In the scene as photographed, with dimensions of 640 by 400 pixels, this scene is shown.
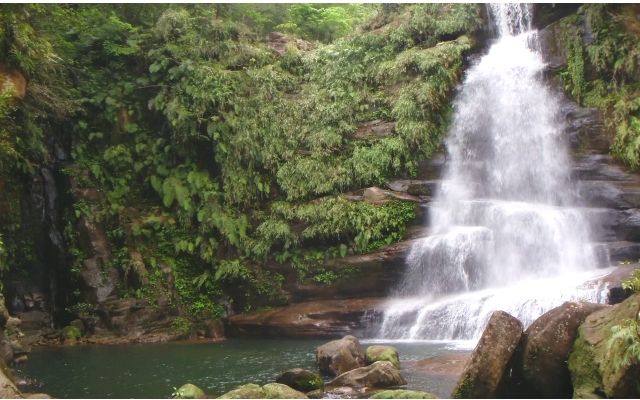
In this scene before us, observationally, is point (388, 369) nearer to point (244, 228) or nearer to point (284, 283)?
point (284, 283)

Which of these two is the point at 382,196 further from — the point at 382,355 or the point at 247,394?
the point at 247,394

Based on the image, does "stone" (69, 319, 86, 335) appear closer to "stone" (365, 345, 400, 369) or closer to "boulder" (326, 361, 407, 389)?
"stone" (365, 345, 400, 369)

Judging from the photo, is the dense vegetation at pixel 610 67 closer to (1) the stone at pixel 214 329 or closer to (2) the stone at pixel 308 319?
(2) the stone at pixel 308 319

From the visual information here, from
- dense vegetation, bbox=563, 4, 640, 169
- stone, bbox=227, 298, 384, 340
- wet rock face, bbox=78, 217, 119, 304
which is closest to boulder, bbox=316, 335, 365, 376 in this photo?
stone, bbox=227, 298, 384, 340

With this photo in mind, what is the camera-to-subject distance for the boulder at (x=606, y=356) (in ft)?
22.9

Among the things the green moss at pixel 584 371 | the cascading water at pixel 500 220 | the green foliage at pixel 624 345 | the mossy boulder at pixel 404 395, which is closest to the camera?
the green foliage at pixel 624 345

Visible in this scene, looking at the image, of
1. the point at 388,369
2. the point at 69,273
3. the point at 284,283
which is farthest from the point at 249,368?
the point at 69,273

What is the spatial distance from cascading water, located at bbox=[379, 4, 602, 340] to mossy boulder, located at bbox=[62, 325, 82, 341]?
898 centimetres

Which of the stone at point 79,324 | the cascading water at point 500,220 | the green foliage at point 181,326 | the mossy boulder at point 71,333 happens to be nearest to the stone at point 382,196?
the cascading water at point 500,220

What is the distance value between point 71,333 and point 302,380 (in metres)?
9.76

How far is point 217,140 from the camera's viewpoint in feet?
65.2

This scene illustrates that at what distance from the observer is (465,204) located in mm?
17703

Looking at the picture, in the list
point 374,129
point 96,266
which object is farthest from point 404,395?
point 374,129

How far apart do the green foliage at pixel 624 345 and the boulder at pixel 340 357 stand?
207 inches
